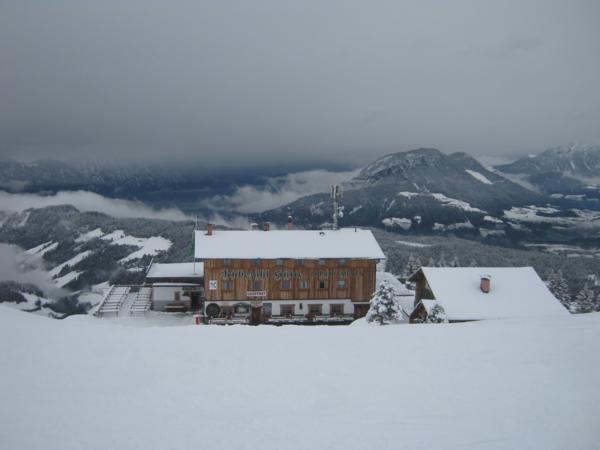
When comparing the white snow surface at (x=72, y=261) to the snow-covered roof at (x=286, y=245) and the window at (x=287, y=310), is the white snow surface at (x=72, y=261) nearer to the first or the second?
the snow-covered roof at (x=286, y=245)

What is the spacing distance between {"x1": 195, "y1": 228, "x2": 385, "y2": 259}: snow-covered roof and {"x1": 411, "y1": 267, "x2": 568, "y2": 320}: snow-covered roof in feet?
24.7

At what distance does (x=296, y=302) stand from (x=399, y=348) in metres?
28.2

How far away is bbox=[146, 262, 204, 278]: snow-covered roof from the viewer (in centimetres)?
4288

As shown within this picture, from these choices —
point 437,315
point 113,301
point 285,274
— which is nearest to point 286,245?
point 285,274

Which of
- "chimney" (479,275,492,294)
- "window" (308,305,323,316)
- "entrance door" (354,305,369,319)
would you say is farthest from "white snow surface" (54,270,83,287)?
"chimney" (479,275,492,294)

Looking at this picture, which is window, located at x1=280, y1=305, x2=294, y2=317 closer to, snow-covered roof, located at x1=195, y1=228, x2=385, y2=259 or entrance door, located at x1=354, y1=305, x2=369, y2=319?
snow-covered roof, located at x1=195, y1=228, x2=385, y2=259

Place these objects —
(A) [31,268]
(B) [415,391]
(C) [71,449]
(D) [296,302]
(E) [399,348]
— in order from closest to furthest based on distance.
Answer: (C) [71,449] → (B) [415,391] → (E) [399,348] → (D) [296,302] → (A) [31,268]

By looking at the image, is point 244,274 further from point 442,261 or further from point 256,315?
point 442,261

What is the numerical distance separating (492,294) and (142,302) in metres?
32.5

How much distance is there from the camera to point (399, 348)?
37.3 ft

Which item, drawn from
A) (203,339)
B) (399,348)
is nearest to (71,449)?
(203,339)

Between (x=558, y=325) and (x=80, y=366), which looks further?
(x=558, y=325)

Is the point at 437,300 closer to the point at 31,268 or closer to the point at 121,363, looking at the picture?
the point at 121,363

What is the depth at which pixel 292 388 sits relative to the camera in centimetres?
885
